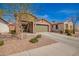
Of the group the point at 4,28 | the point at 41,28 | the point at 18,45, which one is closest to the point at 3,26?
the point at 4,28

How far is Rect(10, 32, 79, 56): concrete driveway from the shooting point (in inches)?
126

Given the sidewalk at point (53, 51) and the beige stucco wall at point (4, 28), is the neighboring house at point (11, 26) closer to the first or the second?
the beige stucco wall at point (4, 28)

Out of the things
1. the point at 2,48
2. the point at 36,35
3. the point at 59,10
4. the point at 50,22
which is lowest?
the point at 2,48

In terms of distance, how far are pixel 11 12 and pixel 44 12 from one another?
0.55 m

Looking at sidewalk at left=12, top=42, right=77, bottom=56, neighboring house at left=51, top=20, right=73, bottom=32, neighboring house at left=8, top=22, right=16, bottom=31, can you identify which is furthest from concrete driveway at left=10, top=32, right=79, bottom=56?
neighboring house at left=8, top=22, right=16, bottom=31

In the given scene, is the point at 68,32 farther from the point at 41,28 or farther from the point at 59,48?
the point at 41,28

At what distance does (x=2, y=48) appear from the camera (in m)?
3.16

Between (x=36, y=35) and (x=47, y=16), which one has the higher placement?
(x=47, y=16)

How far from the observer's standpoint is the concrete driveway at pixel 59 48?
3.19m

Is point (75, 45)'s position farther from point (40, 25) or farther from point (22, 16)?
point (22, 16)

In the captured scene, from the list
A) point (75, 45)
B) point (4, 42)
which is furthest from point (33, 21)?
point (75, 45)

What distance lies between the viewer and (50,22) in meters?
3.30

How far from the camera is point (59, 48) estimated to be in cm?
326

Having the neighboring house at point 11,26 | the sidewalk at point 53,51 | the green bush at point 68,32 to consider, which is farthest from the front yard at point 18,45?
the green bush at point 68,32
